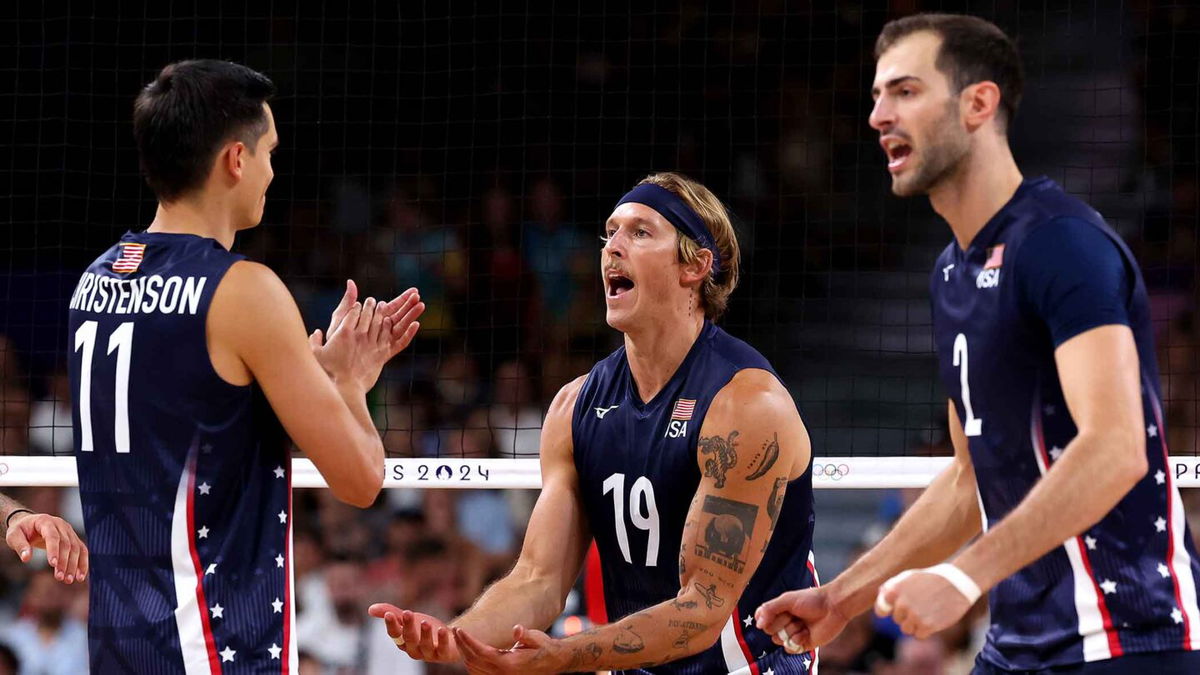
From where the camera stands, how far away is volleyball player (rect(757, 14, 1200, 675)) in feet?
9.19

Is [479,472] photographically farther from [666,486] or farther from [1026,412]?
[1026,412]

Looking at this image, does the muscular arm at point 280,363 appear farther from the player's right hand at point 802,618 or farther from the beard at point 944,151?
the beard at point 944,151

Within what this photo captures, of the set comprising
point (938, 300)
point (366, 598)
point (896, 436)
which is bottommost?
point (366, 598)

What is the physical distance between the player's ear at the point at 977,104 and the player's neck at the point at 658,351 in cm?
165

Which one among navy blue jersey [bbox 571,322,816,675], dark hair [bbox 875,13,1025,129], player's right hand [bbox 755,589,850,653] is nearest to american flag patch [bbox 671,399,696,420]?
navy blue jersey [bbox 571,322,816,675]

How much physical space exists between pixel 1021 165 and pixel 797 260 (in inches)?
64.0

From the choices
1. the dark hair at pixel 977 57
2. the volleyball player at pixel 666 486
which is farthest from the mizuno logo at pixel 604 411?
the dark hair at pixel 977 57

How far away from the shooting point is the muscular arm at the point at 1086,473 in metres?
2.78

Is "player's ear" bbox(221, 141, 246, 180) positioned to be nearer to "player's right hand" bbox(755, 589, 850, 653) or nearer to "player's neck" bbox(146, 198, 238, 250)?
"player's neck" bbox(146, 198, 238, 250)

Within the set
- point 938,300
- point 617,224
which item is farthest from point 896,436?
point 938,300

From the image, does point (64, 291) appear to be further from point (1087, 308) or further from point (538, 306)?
point (1087, 308)

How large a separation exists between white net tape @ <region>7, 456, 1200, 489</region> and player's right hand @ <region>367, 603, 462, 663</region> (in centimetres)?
232

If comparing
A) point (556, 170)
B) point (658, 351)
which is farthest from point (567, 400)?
point (556, 170)

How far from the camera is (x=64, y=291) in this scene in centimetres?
888
